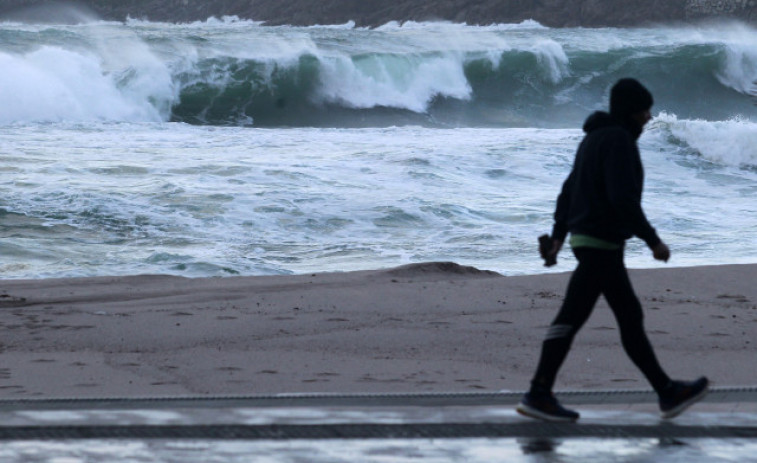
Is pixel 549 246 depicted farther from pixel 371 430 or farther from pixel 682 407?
pixel 371 430

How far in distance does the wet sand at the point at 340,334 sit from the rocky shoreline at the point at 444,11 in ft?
225

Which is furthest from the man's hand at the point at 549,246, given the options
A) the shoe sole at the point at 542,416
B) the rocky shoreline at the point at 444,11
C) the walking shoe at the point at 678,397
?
the rocky shoreline at the point at 444,11

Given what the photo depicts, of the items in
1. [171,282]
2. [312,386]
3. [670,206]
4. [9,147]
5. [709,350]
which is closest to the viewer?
[312,386]

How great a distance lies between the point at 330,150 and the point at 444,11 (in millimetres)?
63551

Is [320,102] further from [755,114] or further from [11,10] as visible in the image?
[11,10]

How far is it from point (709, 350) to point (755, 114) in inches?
1093

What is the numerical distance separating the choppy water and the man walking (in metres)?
5.58

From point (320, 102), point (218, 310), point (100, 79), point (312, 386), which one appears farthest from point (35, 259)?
point (320, 102)

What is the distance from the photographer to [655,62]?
36969mm

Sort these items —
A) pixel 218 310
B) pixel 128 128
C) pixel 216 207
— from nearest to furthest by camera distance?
pixel 218 310 < pixel 216 207 < pixel 128 128

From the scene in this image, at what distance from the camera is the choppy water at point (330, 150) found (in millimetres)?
11461

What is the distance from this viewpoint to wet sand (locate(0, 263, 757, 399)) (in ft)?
18.9

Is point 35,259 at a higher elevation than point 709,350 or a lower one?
lower

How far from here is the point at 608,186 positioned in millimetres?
4469
